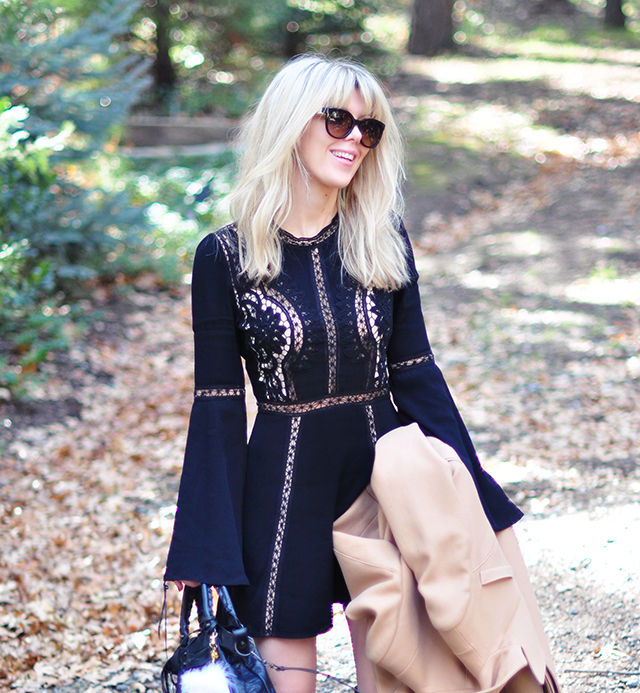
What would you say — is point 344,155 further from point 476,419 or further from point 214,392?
point 476,419

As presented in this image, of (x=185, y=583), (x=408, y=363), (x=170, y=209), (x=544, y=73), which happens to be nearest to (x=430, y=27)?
(x=544, y=73)

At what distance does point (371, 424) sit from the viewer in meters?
2.49

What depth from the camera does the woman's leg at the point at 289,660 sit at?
235 centimetres

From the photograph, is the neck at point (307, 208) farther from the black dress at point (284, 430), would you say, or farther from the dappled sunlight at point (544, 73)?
the dappled sunlight at point (544, 73)

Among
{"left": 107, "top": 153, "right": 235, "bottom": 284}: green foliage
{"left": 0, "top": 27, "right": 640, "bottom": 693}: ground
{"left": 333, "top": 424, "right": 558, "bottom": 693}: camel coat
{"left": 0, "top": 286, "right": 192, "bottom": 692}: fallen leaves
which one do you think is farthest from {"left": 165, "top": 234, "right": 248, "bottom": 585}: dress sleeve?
{"left": 107, "top": 153, "right": 235, "bottom": 284}: green foliage

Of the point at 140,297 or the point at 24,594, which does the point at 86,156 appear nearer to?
the point at 140,297

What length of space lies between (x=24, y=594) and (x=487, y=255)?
23.6 feet

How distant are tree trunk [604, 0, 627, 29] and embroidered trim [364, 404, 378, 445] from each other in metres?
22.0

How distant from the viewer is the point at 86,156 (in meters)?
7.91

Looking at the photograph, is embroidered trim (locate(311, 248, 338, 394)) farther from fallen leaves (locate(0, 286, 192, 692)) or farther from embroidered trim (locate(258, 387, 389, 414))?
fallen leaves (locate(0, 286, 192, 692))

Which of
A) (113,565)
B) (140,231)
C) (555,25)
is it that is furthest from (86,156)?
(555,25)

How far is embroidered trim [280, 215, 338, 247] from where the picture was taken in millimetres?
2553

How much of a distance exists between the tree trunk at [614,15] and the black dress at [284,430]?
21.9 m

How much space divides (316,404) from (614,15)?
22313 mm
